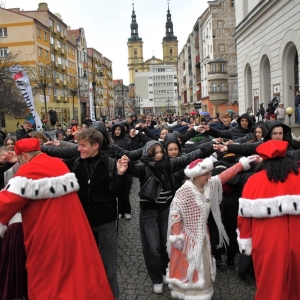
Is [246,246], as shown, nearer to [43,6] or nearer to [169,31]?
[43,6]

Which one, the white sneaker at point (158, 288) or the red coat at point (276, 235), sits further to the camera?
the white sneaker at point (158, 288)

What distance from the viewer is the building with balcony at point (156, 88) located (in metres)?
142

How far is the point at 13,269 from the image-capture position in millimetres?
3812

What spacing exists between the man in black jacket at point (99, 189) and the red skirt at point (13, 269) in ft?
2.55

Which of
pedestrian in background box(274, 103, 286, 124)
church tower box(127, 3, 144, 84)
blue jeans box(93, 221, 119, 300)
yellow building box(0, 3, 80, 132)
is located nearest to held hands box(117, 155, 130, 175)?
blue jeans box(93, 221, 119, 300)

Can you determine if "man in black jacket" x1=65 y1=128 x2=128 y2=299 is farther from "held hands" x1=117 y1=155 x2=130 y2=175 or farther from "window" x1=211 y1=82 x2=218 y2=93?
"window" x1=211 y1=82 x2=218 y2=93

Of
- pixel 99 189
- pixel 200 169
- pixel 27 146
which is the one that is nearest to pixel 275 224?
pixel 200 169

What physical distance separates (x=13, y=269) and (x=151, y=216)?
181 cm

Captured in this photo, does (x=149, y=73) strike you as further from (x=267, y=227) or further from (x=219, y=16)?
(x=267, y=227)

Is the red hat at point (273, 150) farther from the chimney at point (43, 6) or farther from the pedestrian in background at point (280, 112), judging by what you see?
the chimney at point (43, 6)

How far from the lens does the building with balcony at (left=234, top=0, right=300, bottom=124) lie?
18422 mm

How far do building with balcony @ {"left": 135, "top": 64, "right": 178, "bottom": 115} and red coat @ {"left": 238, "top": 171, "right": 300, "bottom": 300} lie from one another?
457 feet

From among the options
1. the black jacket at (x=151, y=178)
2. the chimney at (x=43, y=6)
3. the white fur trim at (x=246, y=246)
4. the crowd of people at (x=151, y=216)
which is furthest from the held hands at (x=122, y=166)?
the chimney at (x=43, y=6)

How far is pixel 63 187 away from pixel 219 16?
49.8 m
